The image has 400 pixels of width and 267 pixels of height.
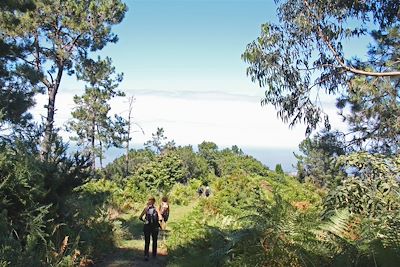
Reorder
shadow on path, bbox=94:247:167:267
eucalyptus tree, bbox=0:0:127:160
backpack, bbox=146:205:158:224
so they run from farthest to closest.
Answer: eucalyptus tree, bbox=0:0:127:160 → backpack, bbox=146:205:158:224 → shadow on path, bbox=94:247:167:267

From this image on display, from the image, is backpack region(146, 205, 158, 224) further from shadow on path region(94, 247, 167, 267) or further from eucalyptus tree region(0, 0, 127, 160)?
eucalyptus tree region(0, 0, 127, 160)

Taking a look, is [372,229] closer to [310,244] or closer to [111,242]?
[310,244]

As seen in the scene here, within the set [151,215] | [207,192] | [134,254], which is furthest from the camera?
[207,192]

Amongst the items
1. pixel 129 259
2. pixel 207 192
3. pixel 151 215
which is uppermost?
pixel 207 192

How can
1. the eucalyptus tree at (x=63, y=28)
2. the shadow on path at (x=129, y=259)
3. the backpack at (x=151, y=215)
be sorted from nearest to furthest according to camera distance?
1. the shadow on path at (x=129, y=259)
2. the backpack at (x=151, y=215)
3. the eucalyptus tree at (x=63, y=28)

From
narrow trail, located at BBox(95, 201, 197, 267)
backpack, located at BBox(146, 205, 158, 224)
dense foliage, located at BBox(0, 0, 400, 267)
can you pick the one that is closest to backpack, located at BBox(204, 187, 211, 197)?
dense foliage, located at BBox(0, 0, 400, 267)

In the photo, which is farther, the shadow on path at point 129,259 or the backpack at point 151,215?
the backpack at point 151,215

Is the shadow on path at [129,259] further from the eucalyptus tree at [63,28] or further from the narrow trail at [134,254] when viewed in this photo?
the eucalyptus tree at [63,28]

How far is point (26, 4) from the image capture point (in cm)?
1570

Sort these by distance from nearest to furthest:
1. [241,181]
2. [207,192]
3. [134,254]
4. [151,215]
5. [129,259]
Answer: [151,215] → [129,259] → [134,254] → [241,181] → [207,192]

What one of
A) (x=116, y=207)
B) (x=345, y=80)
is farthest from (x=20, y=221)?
(x=116, y=207)

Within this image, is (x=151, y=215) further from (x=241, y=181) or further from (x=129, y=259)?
(x=241, y=181)

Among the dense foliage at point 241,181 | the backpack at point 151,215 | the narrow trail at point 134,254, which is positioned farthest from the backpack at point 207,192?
the backpack at point 151,215

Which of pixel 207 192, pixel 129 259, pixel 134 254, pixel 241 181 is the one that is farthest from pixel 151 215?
pixel 207 192
